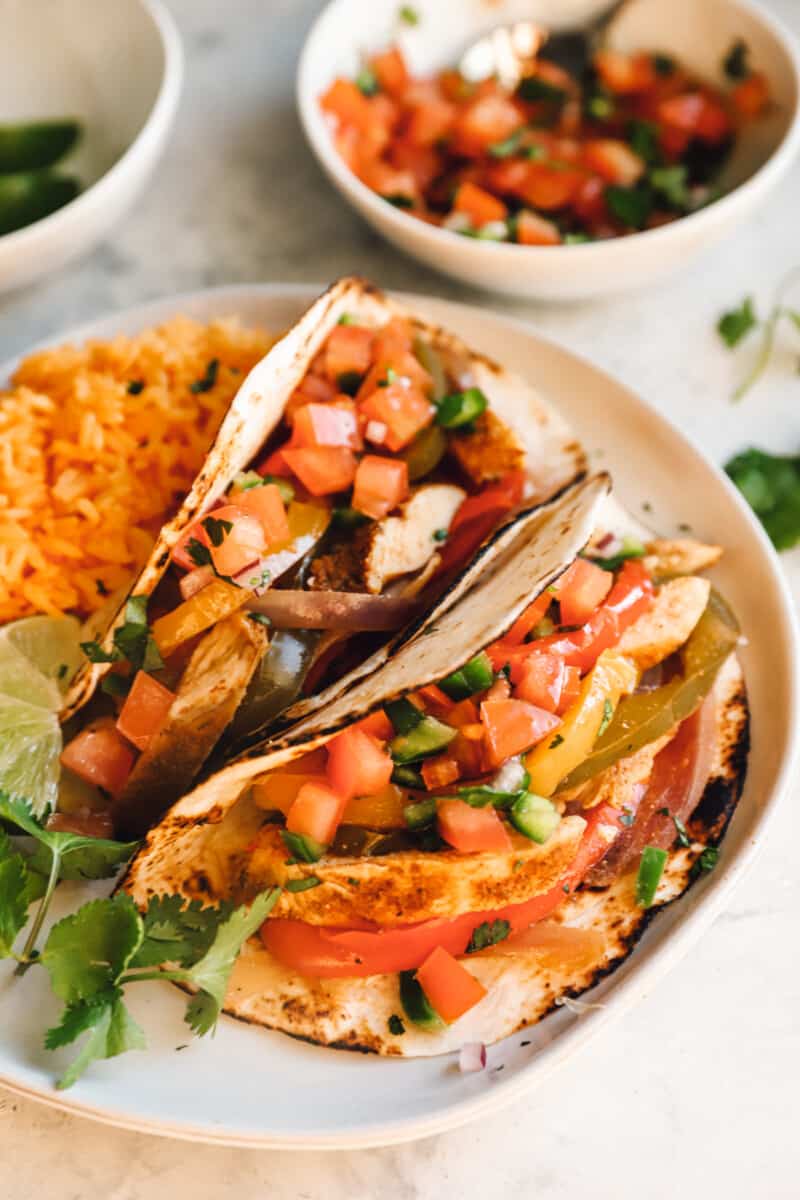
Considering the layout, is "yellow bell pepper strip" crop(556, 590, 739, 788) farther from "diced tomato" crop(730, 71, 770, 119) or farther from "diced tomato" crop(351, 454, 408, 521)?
"diced tomato" crop(730, 71, 770, 119)

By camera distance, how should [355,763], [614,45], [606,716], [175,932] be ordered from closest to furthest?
[175,932] → [355,763] → [606,716] → [614,45]

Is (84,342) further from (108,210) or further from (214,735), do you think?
(214,735)

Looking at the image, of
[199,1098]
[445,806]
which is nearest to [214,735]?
[445,806]

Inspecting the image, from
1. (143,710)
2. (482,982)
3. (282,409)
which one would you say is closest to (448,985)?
(482,982)

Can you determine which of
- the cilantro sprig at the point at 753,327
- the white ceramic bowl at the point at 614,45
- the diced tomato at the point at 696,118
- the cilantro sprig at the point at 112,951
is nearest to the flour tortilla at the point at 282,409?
the white ceramic bowl at the point at 614,45

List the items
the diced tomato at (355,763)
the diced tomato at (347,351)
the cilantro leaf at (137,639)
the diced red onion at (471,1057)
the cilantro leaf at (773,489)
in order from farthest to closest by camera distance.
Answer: the cilantro leaf at (773,489) → the diced tomato at (347,351) → the cilantro leaf at (137,639) → the diced tomato at (355,763) → the diced red onion at (471,1057)

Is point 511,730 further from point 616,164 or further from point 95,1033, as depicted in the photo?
point 616,164

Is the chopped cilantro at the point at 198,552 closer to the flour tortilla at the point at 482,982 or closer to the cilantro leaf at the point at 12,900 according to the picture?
the flour tortilla at the point at 482,982
